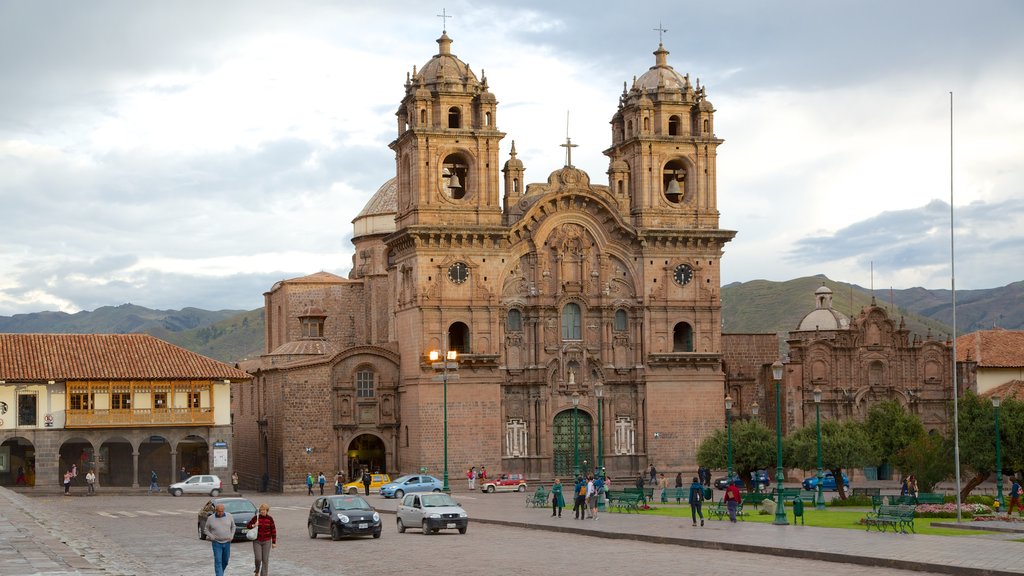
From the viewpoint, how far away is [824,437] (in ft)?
183

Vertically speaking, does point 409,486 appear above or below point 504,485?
above

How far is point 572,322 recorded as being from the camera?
71062 mm

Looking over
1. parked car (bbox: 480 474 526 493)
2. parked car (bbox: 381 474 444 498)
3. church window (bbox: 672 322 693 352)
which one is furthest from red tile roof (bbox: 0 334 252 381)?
church window (bbox: 672 322 693 352)

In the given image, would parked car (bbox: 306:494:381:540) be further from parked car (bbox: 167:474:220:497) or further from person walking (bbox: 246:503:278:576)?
parked car (bbox: 167:474:220:497)

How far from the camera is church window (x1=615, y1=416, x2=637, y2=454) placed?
71000 millimetres

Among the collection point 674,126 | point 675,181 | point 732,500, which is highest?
point 674,126

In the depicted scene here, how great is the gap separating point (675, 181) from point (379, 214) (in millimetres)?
20804

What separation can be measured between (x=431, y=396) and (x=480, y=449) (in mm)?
3621

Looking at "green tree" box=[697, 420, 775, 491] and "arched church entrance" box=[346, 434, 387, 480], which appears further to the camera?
"arched church entrance" box=[346, 434, 387, 480]

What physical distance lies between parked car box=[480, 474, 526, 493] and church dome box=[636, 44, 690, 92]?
70.6 feet

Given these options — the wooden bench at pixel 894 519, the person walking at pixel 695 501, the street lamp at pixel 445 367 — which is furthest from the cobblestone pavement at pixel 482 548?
the street lamp at pixel 445 367

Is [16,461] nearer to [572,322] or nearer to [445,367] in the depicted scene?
[445,367]

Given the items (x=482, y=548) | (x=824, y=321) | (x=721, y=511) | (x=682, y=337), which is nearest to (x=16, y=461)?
(x=682, y=337)

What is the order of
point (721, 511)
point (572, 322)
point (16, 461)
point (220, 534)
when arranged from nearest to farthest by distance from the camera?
point (220, 534) → point (721, 511) → point (16, 461) → point (572, 322)
